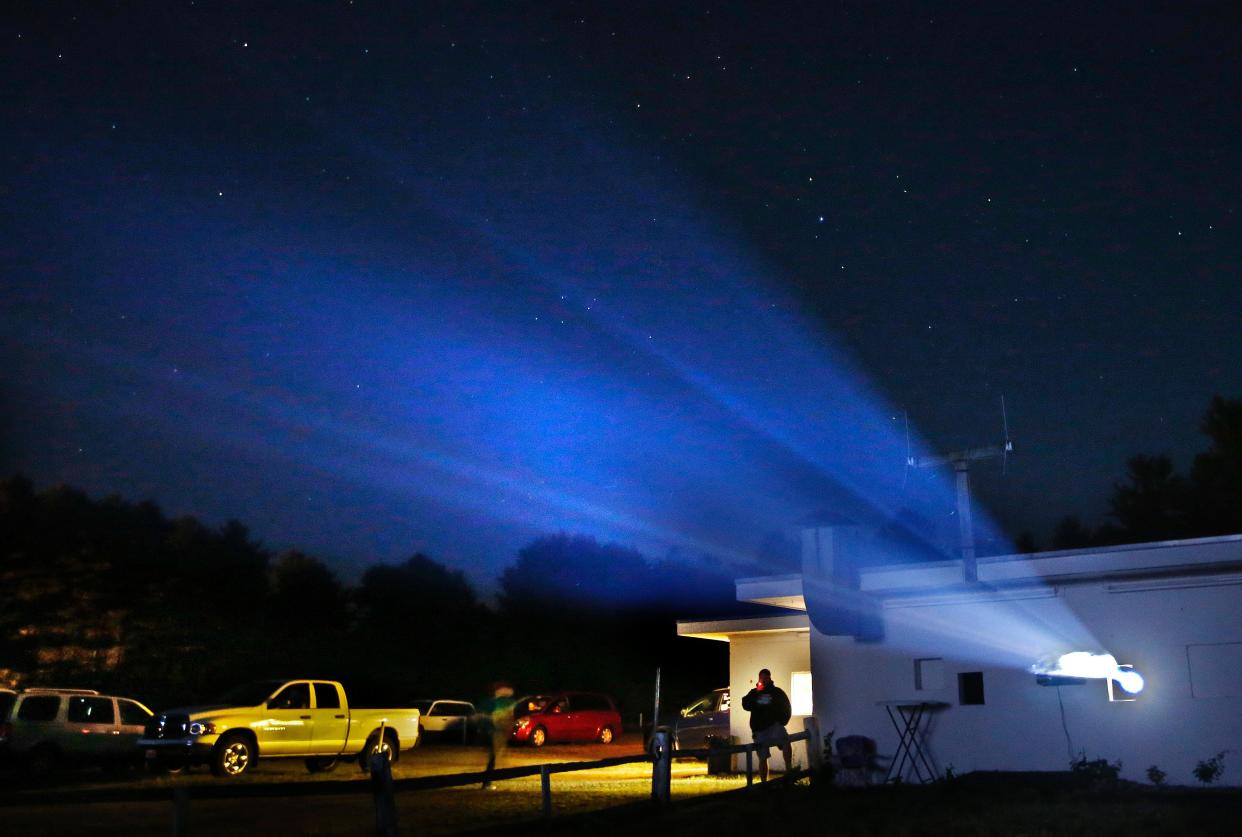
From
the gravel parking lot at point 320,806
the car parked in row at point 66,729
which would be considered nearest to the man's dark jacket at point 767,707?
the gravel parking lot at point 320,806

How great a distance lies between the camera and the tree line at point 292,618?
3581 cm

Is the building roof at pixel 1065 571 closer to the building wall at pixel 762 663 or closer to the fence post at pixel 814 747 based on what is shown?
the fence post at pixel 814 747

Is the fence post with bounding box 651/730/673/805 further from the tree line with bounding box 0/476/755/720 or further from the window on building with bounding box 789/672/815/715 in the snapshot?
the tree line with bounding box 0/476/755/720

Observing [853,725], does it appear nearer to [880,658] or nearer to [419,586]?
[880,658]

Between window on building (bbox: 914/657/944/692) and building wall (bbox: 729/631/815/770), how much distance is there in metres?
4.55

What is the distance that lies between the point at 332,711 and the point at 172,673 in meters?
17.3

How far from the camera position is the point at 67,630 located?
35.9 metres

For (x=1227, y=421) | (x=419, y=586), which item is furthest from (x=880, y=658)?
(x=419, y=586)

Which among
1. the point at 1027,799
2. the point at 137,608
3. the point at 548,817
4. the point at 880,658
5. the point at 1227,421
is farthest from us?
the point at 1227,421

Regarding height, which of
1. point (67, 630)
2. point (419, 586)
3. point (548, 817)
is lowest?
point (548, 817)

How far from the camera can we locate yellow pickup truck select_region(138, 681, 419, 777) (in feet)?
60.3

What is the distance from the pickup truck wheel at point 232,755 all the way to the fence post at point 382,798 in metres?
10.3

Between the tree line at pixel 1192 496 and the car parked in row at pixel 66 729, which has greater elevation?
the tree line at pixel 1192 496

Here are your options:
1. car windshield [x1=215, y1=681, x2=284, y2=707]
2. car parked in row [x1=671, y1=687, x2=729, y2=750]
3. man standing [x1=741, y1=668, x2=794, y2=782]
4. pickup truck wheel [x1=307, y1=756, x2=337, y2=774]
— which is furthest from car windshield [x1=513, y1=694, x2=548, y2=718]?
man standing [x1=741, y1=668, x2=794, y2=782]
